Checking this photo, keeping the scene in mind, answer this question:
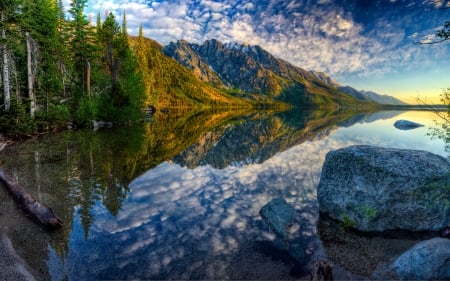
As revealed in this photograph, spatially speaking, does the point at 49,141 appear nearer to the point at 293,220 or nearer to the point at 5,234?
the point at 5,234

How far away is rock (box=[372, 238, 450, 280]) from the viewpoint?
6832 mm

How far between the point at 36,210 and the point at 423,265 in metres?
13.1

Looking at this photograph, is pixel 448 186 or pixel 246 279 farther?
pixel 448 186

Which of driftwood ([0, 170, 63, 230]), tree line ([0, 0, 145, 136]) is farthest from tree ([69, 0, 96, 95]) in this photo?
driftwood ([0, 170, 63, 230])

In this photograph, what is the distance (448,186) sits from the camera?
10148 mm

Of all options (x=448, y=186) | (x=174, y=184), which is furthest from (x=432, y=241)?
(x=174, y=184)

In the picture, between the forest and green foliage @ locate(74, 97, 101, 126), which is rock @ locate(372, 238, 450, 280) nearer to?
the forest

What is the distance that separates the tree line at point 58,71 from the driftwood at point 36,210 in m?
20.4

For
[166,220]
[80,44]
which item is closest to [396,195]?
[166,220]

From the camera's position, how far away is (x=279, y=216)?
11562 millimetres

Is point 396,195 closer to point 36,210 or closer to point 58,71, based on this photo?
point 36,210

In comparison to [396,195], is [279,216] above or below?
below

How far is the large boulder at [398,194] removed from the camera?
10445mm

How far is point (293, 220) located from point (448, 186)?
592cm
